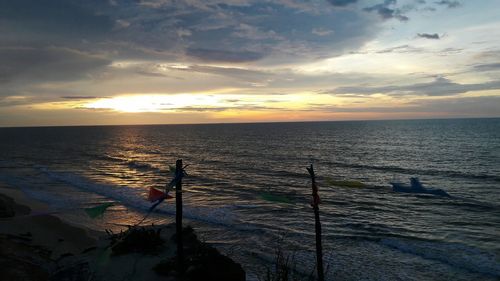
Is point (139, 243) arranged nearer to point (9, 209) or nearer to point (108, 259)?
point (108, 259)

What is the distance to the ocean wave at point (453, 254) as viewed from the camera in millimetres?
14234

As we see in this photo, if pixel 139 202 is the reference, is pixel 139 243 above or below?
above

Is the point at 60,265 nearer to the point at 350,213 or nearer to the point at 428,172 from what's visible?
the point at 350,213

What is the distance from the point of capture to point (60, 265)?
13.1m

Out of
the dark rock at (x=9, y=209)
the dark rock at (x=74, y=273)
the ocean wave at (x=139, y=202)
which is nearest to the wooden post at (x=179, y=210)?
the dark rock at (x=74, y=273)

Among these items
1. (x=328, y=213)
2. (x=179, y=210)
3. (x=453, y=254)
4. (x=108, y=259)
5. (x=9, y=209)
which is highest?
(x=179, y=210)

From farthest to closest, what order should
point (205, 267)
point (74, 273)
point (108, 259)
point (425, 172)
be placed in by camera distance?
point (425, 172)
point (74, 273)
point (108, 259)
point (205, 267)

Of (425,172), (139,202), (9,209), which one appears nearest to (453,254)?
(139,202)

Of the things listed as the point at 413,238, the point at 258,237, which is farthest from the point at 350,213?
the point at 258,237

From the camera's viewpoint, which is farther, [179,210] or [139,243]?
[139,243]

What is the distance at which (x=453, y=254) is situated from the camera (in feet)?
51.0

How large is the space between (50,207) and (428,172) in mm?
36313

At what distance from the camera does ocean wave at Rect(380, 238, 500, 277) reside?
46.7 feet

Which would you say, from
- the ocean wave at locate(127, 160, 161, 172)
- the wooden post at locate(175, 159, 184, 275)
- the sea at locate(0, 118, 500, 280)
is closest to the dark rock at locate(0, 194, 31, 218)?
the sea at locate(0, 118, 500, 280)
